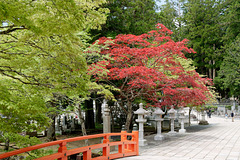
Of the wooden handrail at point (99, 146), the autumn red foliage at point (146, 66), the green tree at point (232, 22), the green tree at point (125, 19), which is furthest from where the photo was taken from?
the green tree at point (232, 22)

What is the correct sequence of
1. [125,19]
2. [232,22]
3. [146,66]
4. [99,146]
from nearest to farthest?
[99,146] → [146,66] → [125,19] → [232,22]

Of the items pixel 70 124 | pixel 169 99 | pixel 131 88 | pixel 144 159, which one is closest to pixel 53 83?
pixel 144 159

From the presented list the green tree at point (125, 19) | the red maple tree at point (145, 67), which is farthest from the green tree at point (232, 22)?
the red maple tree at point (145, 67)

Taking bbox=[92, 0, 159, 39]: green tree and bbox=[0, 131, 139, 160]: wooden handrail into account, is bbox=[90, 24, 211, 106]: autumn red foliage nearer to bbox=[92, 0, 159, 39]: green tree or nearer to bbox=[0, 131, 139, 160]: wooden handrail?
bbox=[0, 131, 139, 160]: wooden handrail

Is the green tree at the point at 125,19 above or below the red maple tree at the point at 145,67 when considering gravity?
above

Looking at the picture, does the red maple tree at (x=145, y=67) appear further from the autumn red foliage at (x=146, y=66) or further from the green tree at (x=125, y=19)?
the green tree at (x=125, y=19)

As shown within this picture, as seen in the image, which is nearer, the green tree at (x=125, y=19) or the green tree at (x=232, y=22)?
the green tree at (x=125, y=19)

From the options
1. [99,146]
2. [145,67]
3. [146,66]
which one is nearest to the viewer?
[99,146]

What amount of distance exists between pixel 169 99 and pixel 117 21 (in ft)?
20.8

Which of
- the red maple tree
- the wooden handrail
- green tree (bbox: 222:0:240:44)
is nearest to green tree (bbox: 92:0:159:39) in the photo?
the red maple tree

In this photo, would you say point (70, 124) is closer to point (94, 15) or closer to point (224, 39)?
point (94, 15)

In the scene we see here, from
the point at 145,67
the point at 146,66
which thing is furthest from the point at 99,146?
the point at 146,66

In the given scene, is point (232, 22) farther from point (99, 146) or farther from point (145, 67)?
point (99, 146)

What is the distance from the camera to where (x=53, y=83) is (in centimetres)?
488
